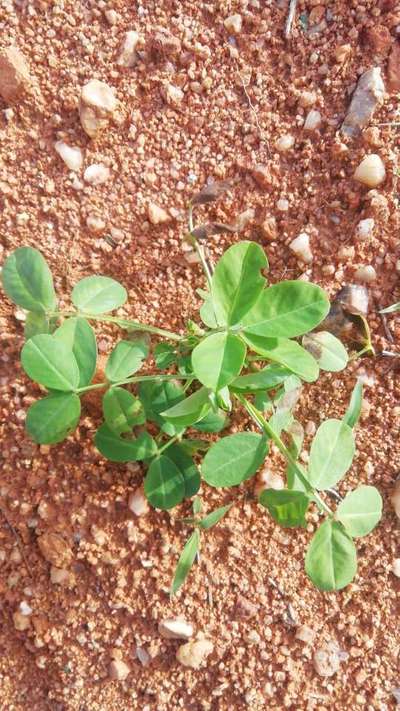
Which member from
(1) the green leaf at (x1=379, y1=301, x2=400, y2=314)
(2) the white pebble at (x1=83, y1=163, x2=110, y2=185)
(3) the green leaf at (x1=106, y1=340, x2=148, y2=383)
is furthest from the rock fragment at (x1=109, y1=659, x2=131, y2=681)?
(2) the white pebble at (x1=83, y1=163, x2=110, y2=185)

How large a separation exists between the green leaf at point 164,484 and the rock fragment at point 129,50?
1083 mm

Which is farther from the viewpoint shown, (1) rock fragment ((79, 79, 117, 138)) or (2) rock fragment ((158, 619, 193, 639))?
(1) rock fragment ((79, 79, 117, 138))

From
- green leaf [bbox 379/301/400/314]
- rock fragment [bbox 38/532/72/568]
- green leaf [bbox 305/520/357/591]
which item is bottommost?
rock fragment [bbox 38/532/72/568]

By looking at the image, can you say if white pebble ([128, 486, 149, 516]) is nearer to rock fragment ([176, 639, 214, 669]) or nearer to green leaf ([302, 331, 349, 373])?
rock fragment ([176, 639, 214, 669])

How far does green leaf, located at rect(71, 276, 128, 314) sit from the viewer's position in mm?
1603

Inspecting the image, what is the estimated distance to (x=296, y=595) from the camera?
5.94 ft

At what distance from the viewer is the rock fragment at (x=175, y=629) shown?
176 centimetres

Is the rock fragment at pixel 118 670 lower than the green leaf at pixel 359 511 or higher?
lower

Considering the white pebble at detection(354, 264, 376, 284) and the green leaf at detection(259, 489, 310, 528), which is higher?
the white pebble at detection(354, 264, 376, 284)

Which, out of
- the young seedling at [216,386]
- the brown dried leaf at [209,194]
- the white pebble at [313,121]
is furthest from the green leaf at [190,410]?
the white pebble at [313,121]

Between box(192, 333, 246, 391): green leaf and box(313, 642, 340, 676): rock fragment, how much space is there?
2.91ft

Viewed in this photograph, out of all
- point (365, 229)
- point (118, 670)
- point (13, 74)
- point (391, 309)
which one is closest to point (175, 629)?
point (118, 670)

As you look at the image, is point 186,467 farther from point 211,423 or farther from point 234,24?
point 234,24

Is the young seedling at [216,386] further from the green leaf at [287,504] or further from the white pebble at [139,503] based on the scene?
the white pebble at [139,503]
